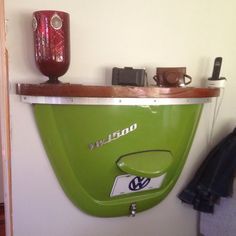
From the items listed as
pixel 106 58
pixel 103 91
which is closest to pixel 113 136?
pixel 103 91

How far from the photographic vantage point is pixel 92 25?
798 millimetres

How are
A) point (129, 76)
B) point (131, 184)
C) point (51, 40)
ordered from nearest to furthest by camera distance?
1. point (51, 40)
2. point (129, 76)
3. point (131, 184)

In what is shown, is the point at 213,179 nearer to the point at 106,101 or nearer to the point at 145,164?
the point at 145,164

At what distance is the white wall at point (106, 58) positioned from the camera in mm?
754

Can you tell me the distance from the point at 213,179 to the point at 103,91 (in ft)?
1.83

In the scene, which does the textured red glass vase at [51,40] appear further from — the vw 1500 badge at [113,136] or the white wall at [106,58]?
the vw 1500 badge at [113,136]

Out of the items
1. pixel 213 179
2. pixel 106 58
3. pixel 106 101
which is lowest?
pixel 213 179

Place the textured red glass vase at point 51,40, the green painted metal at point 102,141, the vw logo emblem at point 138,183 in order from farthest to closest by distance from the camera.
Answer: the vw logo emblem at point 138,183
the green painted metal at point 102,141
the textured red glass vase at point 51,40

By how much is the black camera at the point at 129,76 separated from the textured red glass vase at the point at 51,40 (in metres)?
0.16

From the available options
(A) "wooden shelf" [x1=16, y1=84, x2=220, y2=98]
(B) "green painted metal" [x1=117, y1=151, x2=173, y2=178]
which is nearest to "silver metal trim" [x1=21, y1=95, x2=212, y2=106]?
(A) "wooden shelf" [x1=16, y1=84, x2=220, y2=98]

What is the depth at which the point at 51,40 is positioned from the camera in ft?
2.19

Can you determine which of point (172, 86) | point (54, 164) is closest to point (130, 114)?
point (172, 86)

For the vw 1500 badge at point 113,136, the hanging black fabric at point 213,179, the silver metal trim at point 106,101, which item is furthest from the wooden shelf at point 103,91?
the hanging black fabric at point 213,179

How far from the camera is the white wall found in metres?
0.75
